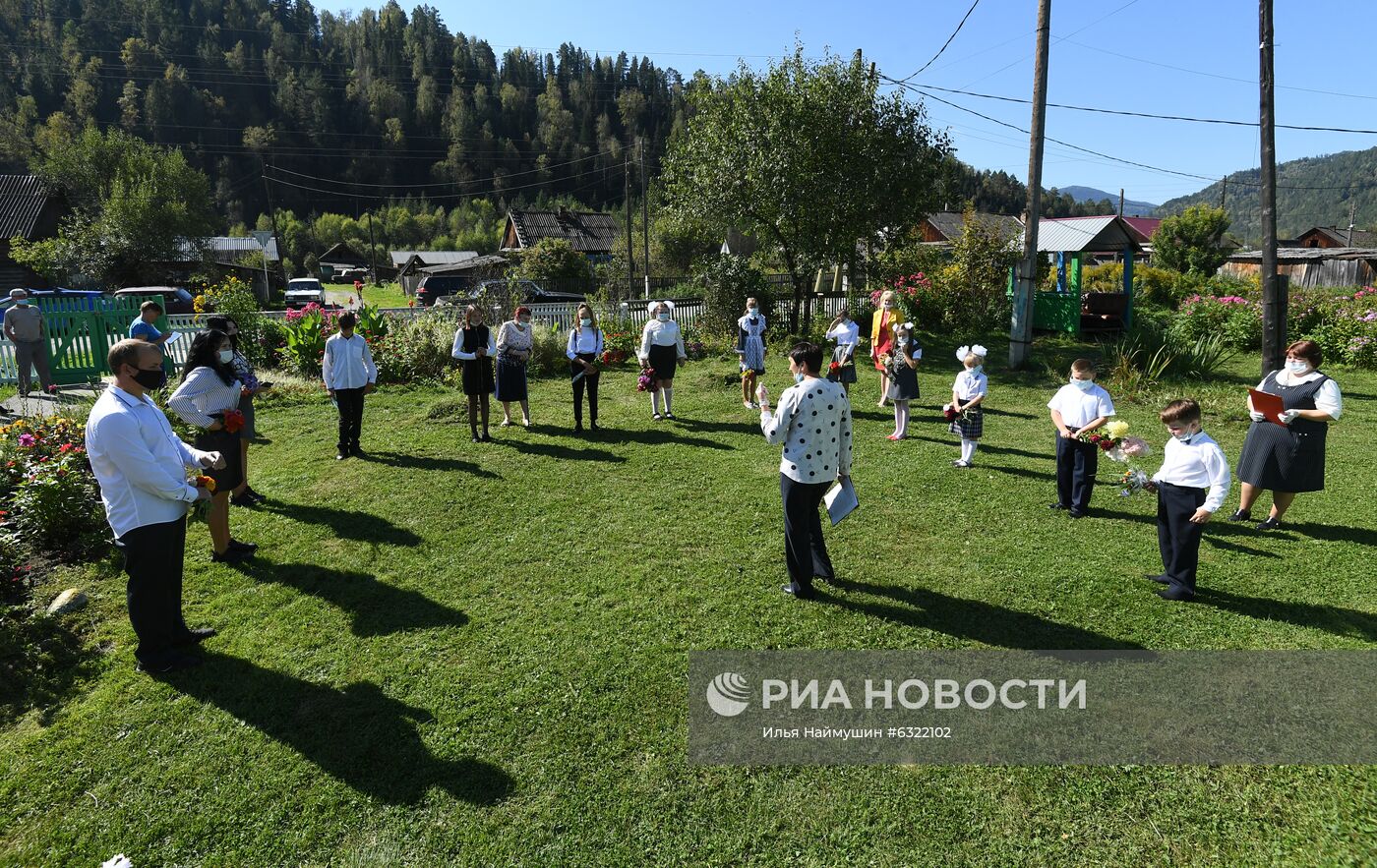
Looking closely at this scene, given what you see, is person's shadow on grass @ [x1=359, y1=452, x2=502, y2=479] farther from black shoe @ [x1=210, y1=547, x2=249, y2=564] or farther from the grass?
black shoe @ [x1=210, y1=547, x2=249, y2=564]

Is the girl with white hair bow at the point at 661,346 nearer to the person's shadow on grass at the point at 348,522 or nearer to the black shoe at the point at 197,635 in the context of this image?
the person's shadow on grass at the point at 348,522

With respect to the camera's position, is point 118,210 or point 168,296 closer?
point 168,296

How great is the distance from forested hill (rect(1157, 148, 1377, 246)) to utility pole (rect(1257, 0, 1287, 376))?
14246 cm

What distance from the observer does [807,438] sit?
487cm

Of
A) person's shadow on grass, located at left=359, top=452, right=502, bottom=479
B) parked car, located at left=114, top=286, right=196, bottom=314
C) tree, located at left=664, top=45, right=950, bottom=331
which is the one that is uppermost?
tree, located at left=664, top=45, right=950, bottom=331

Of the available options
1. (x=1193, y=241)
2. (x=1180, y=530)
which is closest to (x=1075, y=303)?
(x=1180, y=530)

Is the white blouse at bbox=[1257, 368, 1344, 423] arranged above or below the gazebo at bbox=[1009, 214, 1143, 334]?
→ below

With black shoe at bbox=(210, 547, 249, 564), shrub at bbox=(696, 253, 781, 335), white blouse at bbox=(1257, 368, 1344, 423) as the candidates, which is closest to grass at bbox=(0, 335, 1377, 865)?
black shoe at bbox=(210, 547, 249, 564)

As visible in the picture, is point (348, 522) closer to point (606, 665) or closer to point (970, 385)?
point (606, 665)

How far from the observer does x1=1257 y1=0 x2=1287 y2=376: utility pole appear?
10656 mm

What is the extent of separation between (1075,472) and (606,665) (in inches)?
196

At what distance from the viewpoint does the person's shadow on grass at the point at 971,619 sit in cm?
455

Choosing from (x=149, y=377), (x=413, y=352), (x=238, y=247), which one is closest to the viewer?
(x=149, y=377)

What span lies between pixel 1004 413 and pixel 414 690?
32.4ft
